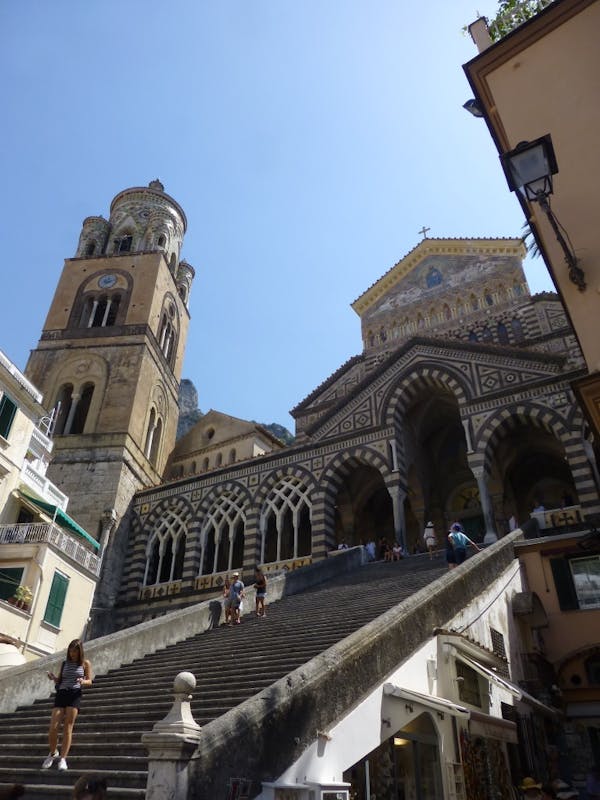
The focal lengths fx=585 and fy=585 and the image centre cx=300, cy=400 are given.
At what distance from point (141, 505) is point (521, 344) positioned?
17.9 m

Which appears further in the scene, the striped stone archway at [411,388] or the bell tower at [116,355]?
the bell tower at [116,355]

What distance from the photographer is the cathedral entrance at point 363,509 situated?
23.2 meters

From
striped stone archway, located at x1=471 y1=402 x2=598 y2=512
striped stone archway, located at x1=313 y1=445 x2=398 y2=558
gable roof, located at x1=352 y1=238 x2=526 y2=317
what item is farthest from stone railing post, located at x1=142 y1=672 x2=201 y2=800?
gable roof, located at x1=352 y1=238 x2=526 y2=317

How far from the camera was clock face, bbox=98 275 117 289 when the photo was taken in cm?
3428

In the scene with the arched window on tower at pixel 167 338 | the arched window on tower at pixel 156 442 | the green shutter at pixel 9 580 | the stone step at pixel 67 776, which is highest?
the arched window on tower at pixel 167 338

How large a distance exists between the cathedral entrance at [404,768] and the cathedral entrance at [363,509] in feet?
50.2

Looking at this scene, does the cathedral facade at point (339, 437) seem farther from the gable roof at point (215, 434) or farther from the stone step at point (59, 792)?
the stone step at point (59, 792)

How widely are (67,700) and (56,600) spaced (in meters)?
11.8

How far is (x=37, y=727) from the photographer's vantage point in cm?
730

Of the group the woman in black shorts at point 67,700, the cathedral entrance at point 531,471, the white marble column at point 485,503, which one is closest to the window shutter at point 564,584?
the white marble column at point 485,503

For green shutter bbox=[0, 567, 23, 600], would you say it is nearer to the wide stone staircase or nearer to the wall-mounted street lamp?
the wide stone staircase

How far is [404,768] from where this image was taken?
23.7 feet

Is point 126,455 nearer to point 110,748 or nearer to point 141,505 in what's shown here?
point 141,505

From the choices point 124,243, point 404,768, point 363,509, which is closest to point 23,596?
point 404,768
